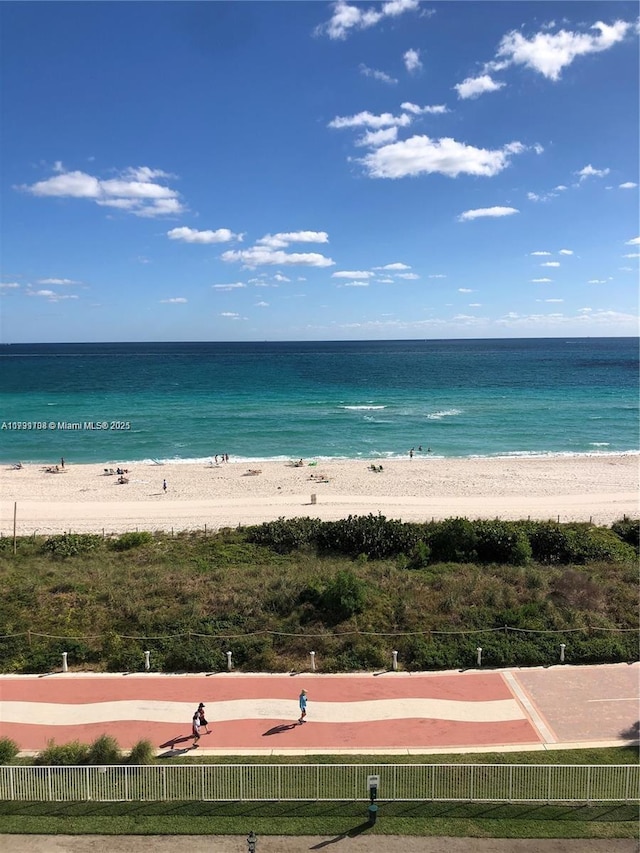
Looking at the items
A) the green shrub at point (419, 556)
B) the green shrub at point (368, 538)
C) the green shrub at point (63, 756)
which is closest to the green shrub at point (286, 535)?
the green shrub at point (368, 538)

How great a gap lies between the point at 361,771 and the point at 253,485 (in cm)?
2853

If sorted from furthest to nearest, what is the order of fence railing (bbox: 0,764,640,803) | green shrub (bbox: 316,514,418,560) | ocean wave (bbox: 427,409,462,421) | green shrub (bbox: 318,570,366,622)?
ocean wave (bbox: 427,409,462,421)
green shrub (bbox: 316,514,418,560)
green shrub (bbox: 318,570,366,622)
fence railing (bbox: 0,764,640,803)

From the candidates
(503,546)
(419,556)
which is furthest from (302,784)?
(503,546)

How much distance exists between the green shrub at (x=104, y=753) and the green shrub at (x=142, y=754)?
0.25 metres

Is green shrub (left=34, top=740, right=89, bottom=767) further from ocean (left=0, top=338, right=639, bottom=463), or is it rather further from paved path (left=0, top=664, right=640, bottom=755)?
ocean (left=0, top=338, right=639, bottom=463)

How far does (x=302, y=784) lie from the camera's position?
10.3 meters

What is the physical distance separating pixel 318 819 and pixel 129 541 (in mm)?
17156

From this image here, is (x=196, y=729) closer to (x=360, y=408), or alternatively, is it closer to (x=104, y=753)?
(x=104, y=753)

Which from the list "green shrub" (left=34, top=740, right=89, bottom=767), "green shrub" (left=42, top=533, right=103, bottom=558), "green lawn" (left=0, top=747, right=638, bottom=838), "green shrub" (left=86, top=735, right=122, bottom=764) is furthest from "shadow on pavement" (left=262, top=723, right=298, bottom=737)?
"green shrub" (left=42, top=533, right=103, bottom=558)

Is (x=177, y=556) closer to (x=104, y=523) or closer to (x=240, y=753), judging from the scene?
(x=104, y=523)

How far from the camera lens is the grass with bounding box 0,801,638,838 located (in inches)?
368

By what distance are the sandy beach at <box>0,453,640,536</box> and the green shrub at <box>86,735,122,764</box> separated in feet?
56.3

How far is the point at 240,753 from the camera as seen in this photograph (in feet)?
38.1

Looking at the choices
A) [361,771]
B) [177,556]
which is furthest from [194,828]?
[177,556]
